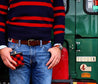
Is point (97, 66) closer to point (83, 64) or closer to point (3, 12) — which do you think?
point (83, 64)

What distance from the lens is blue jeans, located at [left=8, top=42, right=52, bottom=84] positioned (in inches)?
63.1

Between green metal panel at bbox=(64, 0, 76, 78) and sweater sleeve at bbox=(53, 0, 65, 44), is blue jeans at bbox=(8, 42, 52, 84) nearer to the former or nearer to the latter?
sweater sleeve at bbox=(53, 0, 65, 44)

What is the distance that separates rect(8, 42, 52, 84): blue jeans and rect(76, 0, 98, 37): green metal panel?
964 mm

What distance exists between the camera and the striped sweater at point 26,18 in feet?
5.33

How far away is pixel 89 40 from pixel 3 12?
1274mm

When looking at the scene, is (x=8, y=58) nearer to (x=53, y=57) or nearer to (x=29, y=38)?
(x=29, y=38)

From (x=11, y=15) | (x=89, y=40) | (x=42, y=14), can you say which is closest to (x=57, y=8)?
(x=42, y=14)

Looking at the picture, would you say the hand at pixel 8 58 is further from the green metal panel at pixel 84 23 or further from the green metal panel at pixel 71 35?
the green metal panel at pixel 84 23

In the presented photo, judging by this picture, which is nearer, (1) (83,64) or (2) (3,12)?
(2) (3,12)

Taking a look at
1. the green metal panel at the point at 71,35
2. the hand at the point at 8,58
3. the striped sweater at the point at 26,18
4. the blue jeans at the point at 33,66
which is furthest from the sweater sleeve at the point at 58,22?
the green metal panel at the point at 71,35

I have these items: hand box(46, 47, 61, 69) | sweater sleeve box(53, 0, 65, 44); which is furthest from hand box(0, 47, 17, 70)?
sweater sleeve box(53, 0, 65, 44)

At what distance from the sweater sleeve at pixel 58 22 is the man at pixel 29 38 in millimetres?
88

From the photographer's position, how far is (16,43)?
64.5 inches

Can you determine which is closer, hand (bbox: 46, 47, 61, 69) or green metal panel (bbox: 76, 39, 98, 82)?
hand (bbox: 46, 47, 61, 69)
